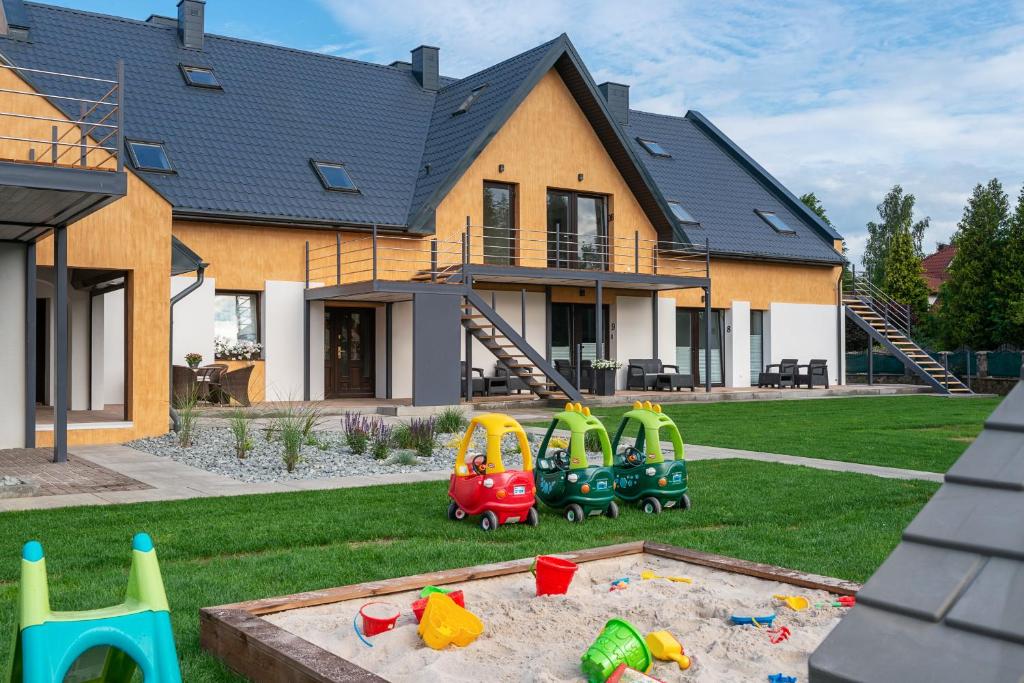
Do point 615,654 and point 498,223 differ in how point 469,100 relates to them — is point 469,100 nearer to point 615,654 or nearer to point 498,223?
point 498,223

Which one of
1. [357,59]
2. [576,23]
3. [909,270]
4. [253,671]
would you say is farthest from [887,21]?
[909,270]

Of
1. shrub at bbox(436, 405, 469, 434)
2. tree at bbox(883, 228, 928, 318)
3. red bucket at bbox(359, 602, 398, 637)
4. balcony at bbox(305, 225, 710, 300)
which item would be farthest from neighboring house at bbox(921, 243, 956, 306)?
red bucket at bbox(359, 602, 398, 637)

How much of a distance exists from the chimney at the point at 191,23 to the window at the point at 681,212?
39.0 feet

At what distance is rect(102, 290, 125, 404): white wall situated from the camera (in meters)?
17.9

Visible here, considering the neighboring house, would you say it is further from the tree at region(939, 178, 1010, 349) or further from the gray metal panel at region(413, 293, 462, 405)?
the gray metal panel at region(413, 293, 462, 405)

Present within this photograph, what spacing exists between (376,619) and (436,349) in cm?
1468

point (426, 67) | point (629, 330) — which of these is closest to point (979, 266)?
point (629, 330)

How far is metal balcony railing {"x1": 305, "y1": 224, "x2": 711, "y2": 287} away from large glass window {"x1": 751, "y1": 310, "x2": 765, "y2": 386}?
2782 millimetres

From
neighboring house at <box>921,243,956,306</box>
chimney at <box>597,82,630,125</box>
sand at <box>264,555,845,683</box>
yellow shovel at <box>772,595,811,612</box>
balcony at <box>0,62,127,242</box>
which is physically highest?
chimney at <box>597,82,630,125</box>

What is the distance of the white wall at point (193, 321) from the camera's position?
62.4 ft

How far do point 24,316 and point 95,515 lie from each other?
5.61m

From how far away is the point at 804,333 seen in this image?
28.2m

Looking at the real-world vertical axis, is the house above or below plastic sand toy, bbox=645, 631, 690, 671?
above

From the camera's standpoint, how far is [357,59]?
2538 centimetres
